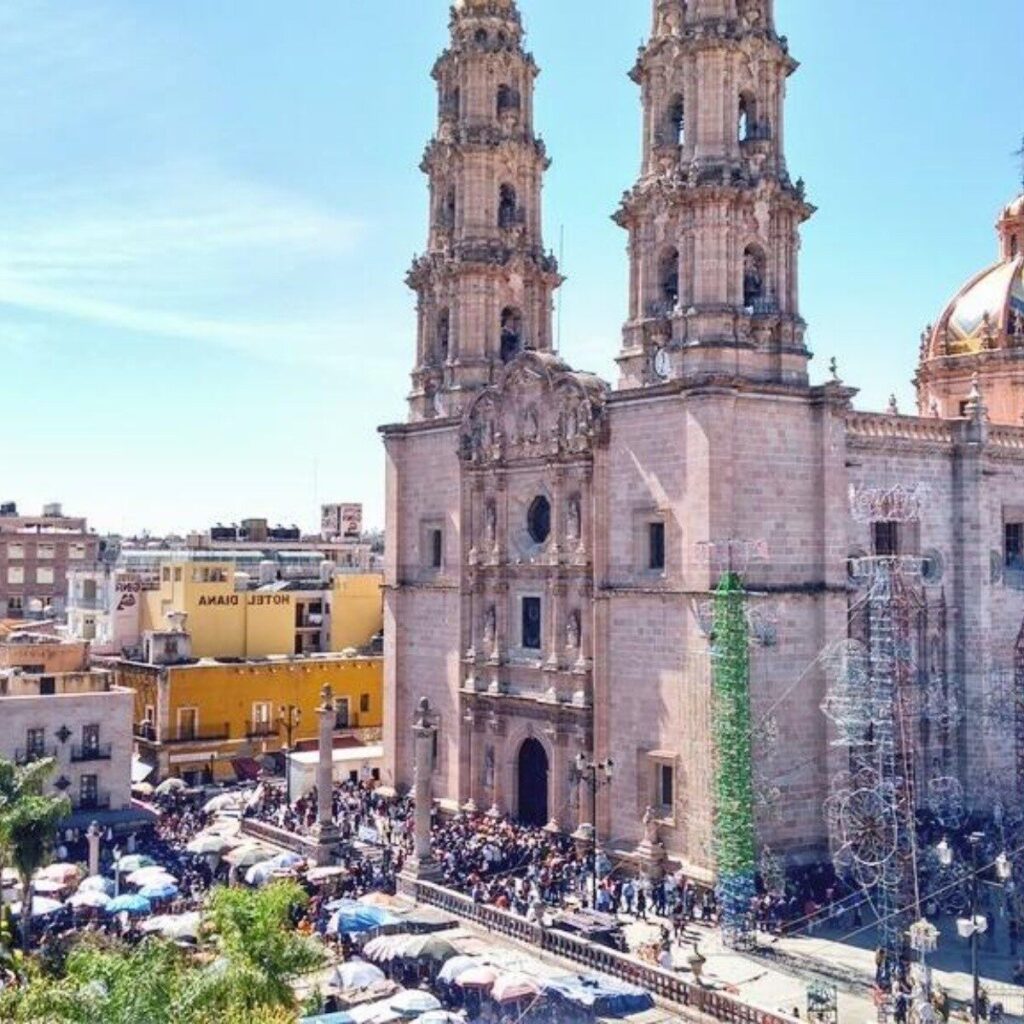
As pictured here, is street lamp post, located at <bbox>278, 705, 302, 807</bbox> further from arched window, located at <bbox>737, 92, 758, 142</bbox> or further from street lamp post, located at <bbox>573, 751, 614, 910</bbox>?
arched window, located at <bbox>737, 92, 758, 142</bbox>

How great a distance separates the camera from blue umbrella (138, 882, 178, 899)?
100 feet

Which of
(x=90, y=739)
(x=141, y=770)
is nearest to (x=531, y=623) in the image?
(x=90, y=739)

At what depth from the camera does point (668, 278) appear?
120ft

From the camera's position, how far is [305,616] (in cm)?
6266

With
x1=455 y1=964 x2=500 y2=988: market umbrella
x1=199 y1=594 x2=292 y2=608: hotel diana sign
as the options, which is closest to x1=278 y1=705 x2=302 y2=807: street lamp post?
x1=199 y1=594 x2=292 y2=608: hotel diana sign

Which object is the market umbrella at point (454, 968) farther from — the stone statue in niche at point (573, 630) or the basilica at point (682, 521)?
the stone statue in niche at point (573, 630)

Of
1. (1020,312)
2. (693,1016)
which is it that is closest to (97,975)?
(693,1016)

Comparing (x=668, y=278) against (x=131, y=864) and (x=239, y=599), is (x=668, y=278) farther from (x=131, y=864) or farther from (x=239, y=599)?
(x=239, y=599)

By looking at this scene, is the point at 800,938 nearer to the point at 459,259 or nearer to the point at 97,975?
the point at 97,975

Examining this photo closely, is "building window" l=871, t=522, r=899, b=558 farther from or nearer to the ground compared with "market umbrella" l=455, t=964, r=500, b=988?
farther from the ground

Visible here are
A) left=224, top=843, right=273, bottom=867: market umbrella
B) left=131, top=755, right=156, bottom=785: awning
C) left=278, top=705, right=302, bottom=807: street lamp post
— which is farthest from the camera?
left=278, top=705, right=302, bottom=807: street lamp post

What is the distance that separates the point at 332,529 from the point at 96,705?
74792 millimetres

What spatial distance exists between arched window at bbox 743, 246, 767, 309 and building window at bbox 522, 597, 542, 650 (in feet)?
36.1

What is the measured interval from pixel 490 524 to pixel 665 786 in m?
10.8
